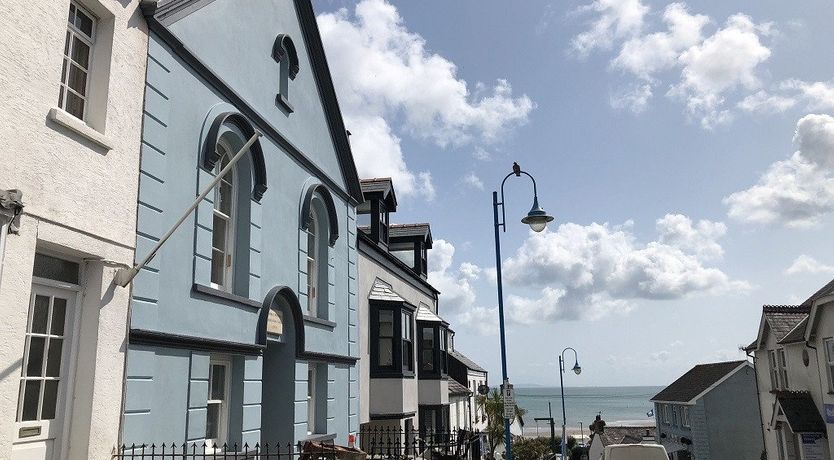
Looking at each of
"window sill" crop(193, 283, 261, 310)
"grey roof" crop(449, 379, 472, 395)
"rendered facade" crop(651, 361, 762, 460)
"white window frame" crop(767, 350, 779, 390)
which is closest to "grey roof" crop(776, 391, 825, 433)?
"white window frame" crop(767, 350, 779, 390)

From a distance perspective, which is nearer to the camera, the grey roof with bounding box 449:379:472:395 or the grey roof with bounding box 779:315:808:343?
the grey roof with bounding box 779:315:808:343

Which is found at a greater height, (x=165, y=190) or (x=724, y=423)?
(x=165, y=190)

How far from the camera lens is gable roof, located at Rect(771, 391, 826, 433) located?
25328mm

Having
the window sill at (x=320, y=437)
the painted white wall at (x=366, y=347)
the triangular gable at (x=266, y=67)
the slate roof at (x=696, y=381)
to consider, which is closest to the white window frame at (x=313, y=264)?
the triangular gable at (x=266, y=67)

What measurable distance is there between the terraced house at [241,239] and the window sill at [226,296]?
0.10 ft

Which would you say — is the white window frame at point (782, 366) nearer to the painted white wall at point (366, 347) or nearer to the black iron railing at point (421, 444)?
the painted white wall at point (366, 347)

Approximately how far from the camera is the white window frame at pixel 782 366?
2814cm

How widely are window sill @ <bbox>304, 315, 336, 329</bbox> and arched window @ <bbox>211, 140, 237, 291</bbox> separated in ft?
9.59

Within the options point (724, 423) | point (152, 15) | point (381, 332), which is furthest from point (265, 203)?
point (724, 423)

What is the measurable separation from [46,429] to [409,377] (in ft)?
49.9

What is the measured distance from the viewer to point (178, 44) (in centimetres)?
959

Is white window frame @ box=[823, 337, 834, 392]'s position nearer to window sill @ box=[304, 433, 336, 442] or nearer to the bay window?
the bay window

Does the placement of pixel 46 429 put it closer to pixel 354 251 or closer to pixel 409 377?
pixel 354 251

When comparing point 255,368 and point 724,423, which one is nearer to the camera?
point 255,368
